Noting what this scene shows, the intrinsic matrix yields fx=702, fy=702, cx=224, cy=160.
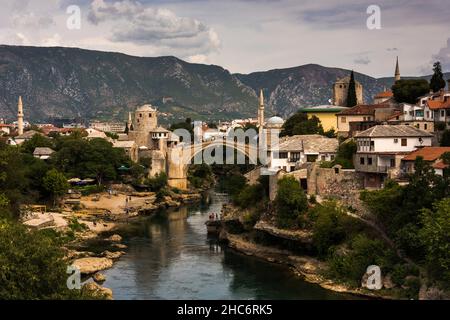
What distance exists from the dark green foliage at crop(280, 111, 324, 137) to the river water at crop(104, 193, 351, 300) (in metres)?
12.2

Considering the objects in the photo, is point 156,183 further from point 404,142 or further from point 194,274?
point 194,274

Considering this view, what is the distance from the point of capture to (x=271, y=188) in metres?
31.8

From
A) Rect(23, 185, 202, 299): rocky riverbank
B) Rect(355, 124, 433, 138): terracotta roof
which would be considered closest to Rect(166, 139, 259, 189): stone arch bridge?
Rect(23, 185, 202, 299): rocky riverbank

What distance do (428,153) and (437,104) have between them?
8.44 metres

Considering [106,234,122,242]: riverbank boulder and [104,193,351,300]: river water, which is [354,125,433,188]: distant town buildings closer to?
[104,193,351,300]: river water

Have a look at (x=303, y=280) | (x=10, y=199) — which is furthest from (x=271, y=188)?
(x=10, y=199)

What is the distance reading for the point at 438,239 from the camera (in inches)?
803

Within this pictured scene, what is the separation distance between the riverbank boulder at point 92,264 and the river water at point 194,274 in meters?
0.42

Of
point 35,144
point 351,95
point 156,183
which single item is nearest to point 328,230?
point 351,95

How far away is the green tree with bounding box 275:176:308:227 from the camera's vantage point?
29.2 metres

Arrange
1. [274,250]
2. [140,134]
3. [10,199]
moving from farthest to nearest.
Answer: [140,134] < [10,199] < [274,250]

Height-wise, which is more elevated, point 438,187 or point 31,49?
point 31,49

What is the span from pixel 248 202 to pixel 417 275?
12.9 meters
